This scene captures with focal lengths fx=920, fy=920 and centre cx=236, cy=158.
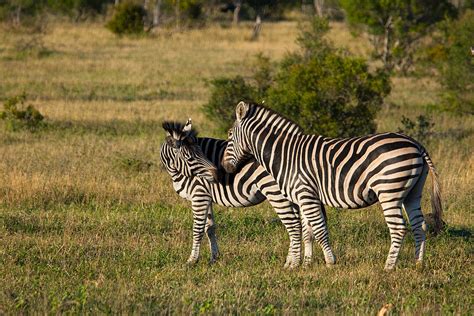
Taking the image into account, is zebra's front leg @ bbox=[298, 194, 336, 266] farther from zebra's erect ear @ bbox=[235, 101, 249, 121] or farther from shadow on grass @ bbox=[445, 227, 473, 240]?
shadow on grass @ bbox=[445, 227, 473, 240]

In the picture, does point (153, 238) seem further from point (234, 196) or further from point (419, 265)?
point (419, 265)

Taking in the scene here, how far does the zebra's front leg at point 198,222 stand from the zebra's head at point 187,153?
24 cm

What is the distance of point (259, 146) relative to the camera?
905 centimetres

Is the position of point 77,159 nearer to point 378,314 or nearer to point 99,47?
point 378,314

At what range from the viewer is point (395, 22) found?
93.8 ft

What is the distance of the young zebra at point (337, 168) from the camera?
8367 millimetres

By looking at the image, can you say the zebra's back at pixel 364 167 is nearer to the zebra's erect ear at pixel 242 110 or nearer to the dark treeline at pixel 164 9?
the zebra's erect ear at pixel 242 110

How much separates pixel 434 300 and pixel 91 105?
46.7 feet

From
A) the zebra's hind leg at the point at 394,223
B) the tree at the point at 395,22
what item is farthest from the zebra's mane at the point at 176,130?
the tree at the point at 395,22

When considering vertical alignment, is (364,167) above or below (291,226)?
above

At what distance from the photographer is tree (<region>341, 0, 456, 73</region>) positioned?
94.5 ft

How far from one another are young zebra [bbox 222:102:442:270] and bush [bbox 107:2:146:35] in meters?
32.6

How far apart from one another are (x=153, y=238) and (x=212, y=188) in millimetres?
1116

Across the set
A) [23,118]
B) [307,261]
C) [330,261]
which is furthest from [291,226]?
[23,118]
